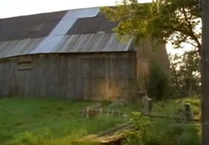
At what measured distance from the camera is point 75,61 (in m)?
25.9

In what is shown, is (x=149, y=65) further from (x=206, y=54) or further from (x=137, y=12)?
(x=206, y=54)

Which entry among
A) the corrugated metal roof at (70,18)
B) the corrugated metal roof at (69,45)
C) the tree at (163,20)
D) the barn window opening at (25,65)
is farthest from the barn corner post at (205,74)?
the corrugated metal roof at (70,18)

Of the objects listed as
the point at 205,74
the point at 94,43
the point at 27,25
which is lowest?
the point at 205,74

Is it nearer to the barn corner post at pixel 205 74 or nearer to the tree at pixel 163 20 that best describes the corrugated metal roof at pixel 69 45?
the tree at pixel 163 20

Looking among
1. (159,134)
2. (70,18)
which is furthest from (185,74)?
(159,134)

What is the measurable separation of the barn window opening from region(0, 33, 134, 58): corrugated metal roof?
600mm

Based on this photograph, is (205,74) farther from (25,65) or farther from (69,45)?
(25,65)

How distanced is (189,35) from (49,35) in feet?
55.3

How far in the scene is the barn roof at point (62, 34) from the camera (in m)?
25.8

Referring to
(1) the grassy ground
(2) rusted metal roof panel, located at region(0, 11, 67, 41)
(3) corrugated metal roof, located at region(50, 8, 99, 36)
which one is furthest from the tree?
(2) rusted metal roof panel, located at region(0, 11, 67, 41)

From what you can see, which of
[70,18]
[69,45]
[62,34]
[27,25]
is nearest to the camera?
[69,45]

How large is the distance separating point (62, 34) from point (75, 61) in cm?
352

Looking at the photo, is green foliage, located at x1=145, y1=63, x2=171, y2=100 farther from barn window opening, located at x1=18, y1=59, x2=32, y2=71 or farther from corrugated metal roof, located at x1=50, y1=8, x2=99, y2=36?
barn window opening, located at x1=18, y1=59, x2=32, y2=71

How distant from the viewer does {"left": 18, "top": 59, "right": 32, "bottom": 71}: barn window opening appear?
89.9 ft
